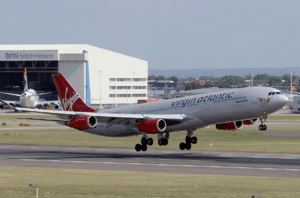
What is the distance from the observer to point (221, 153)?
59.8m

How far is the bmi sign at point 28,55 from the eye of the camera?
18250 cm

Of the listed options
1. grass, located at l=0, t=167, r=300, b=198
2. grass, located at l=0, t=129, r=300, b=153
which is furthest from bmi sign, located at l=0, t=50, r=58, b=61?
grass, located at l=0, t=167, r=300, b=198

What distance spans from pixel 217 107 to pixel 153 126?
25.0 ft

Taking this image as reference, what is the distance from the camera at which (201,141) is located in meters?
74.6

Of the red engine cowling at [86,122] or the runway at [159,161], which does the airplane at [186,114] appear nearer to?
the red engine cowling at [86,122]

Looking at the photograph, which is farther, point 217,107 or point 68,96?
point 68,96

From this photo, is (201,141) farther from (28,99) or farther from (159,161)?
(28,99)

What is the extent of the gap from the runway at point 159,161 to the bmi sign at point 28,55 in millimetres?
120114

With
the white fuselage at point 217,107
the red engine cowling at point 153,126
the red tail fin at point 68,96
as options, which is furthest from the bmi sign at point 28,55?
the red engine cowling at point 153,126

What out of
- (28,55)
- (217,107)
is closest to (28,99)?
(28,55)

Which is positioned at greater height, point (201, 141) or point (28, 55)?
point (28, 55)

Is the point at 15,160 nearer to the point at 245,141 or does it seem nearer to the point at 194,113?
the point at 194,113

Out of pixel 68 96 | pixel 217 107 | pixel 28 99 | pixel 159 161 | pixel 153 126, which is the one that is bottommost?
pixel 159 161

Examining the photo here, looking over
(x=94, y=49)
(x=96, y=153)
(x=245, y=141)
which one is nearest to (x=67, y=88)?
(x=96, y=153)
